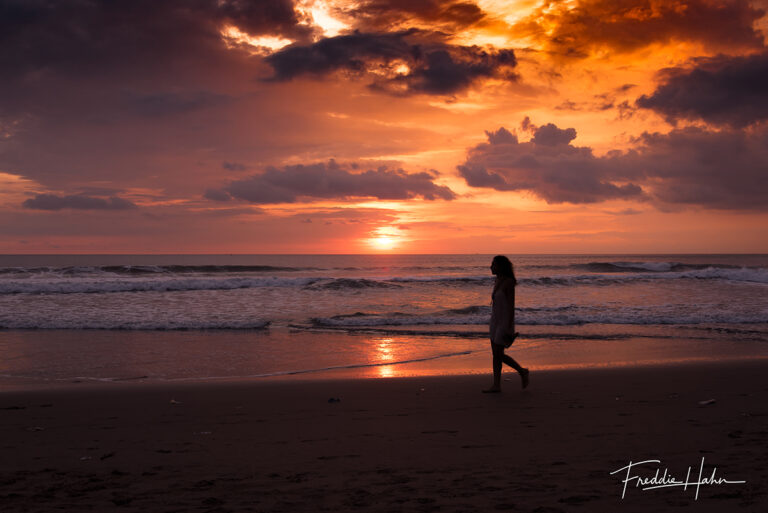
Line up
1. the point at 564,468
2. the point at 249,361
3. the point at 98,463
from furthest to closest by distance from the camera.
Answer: the point at 249,361
the point at 98,463
the point at 564,468

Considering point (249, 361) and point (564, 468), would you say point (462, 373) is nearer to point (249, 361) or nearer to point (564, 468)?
point (249, 361)

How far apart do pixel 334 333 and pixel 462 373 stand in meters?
6.22

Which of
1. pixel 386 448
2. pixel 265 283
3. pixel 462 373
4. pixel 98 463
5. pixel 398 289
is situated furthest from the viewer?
pixel 265 283

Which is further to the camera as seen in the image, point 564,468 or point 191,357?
point 191,357

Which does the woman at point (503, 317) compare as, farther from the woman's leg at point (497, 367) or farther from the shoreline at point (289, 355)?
the shoreline at point (289, 355)

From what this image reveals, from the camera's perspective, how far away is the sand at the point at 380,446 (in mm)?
3742

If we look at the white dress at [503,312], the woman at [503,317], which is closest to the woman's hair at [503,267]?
the woman at [503,317]

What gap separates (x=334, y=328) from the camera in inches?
631

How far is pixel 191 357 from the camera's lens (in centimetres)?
1120

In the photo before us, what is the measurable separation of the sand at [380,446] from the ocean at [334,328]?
2454mm

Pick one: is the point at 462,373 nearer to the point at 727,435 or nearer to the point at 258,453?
the point at 727,435

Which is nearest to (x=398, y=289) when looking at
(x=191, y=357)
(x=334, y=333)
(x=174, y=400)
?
(x=334, y=333)

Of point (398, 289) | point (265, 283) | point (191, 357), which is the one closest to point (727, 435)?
point (191, 357)
